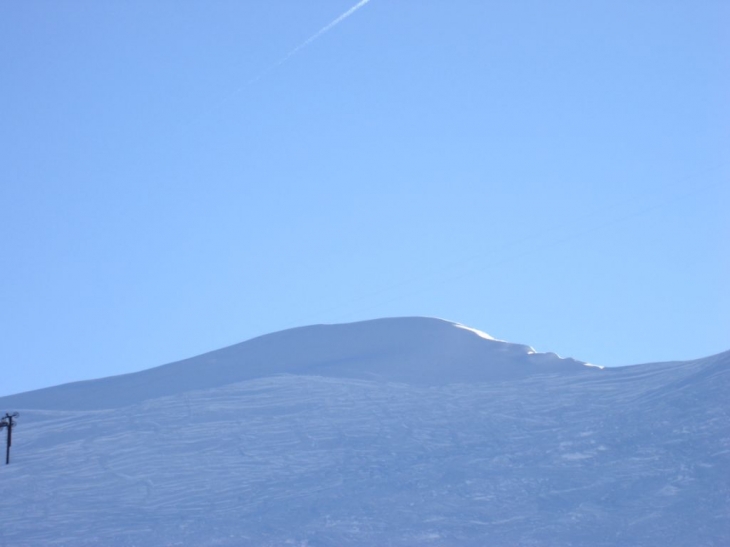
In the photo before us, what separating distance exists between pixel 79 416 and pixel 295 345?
6.09 m

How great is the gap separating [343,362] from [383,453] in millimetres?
6529

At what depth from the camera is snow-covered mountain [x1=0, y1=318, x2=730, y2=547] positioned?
58.5ft

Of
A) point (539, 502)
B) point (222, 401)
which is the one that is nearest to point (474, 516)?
→ point (539, 502)

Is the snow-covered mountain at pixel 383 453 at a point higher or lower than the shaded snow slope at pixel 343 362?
lower

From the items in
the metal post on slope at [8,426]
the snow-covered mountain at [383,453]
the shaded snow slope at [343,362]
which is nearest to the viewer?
the snow-covered mountain at [383,453]

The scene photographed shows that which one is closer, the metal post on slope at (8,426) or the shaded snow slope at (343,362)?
the metal post on slope at (8,426)

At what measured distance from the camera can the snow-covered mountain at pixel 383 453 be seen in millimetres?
17844

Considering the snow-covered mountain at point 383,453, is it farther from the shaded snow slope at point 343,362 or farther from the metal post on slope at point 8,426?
the metal post on slope at point 8,426

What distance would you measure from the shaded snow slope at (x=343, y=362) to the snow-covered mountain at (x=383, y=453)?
0.09 m

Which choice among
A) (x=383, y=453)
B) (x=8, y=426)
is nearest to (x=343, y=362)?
(x=383, y=453)

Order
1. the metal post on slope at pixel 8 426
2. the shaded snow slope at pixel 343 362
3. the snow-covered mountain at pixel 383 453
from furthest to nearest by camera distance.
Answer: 1. the shaded snow slope at pixel 343 362
2. the metal post on slope at pixel 8 426
3. the snow-covered mountain at pixel 383 453

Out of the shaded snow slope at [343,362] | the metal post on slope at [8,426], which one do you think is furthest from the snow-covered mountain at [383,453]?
the metal post on slope at [8,426]

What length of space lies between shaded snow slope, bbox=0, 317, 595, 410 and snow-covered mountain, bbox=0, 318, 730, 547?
9 cm

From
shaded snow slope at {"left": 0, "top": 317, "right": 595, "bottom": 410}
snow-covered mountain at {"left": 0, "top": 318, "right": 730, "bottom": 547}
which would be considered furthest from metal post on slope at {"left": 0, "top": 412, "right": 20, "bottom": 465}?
shaded snow slope at {"left": 0, "top": 317, "right": 595, "bottom": 410}
